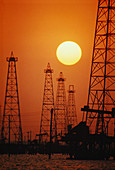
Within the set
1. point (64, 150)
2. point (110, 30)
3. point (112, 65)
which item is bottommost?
point (64, 150)

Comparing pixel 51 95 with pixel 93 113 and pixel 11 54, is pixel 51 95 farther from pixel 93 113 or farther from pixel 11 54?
pixel 93 113

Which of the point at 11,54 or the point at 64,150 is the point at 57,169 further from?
the point at 64,150

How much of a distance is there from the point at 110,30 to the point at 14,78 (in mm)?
31728

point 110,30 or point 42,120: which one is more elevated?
point 110,30

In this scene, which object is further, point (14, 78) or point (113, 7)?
point (14, 78)

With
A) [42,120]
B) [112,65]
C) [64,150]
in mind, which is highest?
[112,65]

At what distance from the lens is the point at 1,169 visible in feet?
118

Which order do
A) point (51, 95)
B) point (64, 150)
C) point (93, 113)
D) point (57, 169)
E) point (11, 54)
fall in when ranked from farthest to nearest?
point (64, 150) < point (51, 95) < point (11, 54) < point (93, 113) < point (57, 169)

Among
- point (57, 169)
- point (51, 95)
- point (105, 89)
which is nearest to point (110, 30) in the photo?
point (105, 89)

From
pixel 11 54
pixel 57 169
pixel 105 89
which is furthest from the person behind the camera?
pixel 11 54

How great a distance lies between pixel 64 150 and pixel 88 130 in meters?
41.9

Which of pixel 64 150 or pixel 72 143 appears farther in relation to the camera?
pixel 64 150

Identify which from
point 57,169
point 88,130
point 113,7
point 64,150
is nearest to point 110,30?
point 113,7

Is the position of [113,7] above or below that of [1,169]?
above
